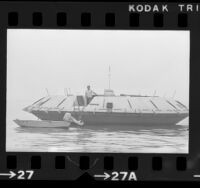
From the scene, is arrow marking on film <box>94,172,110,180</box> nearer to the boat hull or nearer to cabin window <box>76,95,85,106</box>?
the boat hull

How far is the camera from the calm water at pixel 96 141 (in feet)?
17.9

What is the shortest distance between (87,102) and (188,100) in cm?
63

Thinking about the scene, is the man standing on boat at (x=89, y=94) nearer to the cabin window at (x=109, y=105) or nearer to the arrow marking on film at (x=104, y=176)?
the cabin window at (x=109, y=105)

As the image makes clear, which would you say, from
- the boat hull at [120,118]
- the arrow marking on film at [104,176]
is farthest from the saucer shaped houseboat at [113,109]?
the arrow marking on film at [104,176]

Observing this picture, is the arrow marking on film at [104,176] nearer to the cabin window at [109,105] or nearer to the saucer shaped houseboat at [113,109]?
the saucer shaped houseboat at [113,109]

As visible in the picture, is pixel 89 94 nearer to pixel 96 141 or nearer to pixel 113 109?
pixel 113 109

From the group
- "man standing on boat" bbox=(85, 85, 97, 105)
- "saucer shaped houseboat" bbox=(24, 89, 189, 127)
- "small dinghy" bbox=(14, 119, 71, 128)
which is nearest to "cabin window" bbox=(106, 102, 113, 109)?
"saucer shaped houseboat" bbox=(24, 89, 189, 127)

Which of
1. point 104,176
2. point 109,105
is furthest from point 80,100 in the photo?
point 104,176

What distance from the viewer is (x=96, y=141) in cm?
546

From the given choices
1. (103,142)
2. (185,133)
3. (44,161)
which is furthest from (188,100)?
(44,161)

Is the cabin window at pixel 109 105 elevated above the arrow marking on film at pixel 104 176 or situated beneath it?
elevated above

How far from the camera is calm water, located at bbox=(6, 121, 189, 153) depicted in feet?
17.9

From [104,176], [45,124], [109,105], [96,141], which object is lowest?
[104,176]

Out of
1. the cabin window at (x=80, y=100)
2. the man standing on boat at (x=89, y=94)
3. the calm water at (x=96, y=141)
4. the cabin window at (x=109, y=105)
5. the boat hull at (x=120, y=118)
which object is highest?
the man standing on boat at (x=89, y=94)
